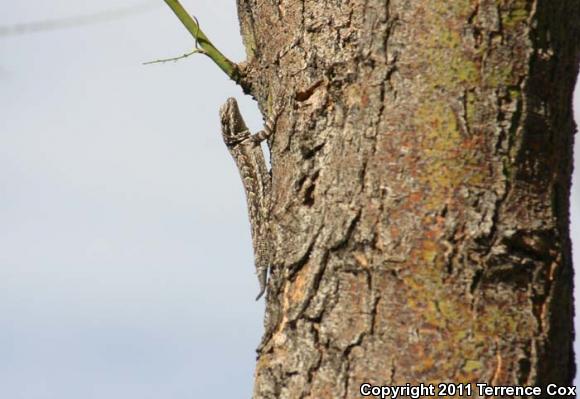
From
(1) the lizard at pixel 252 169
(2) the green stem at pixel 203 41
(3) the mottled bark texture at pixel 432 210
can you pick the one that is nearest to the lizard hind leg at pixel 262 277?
(1) the lizard at pixel 252 169

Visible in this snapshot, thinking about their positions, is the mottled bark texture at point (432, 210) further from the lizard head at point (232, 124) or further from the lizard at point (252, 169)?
the lizard head at point (232, 124)

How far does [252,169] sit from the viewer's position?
679cm

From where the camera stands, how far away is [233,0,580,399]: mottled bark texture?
3.14 meters

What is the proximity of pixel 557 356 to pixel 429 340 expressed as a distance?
43 centimetres

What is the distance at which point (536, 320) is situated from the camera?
10.5 feet

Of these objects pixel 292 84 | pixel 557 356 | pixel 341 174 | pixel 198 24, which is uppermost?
pixel 198 24

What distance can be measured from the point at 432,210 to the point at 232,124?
162 inches

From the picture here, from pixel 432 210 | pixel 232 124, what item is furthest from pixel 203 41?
pixel 232 124

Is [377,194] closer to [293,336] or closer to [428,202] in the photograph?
[428,202]

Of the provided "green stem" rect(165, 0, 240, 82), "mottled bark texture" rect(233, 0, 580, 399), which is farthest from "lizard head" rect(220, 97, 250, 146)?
"mottled bark texture" rect(233, 0, 580, 399)

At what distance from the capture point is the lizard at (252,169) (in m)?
5.74

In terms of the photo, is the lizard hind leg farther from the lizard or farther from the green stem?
the green stem

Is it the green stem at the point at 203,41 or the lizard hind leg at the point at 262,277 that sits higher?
the green stem at the point at 203,41

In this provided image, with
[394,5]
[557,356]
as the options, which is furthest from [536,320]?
[394,5]
